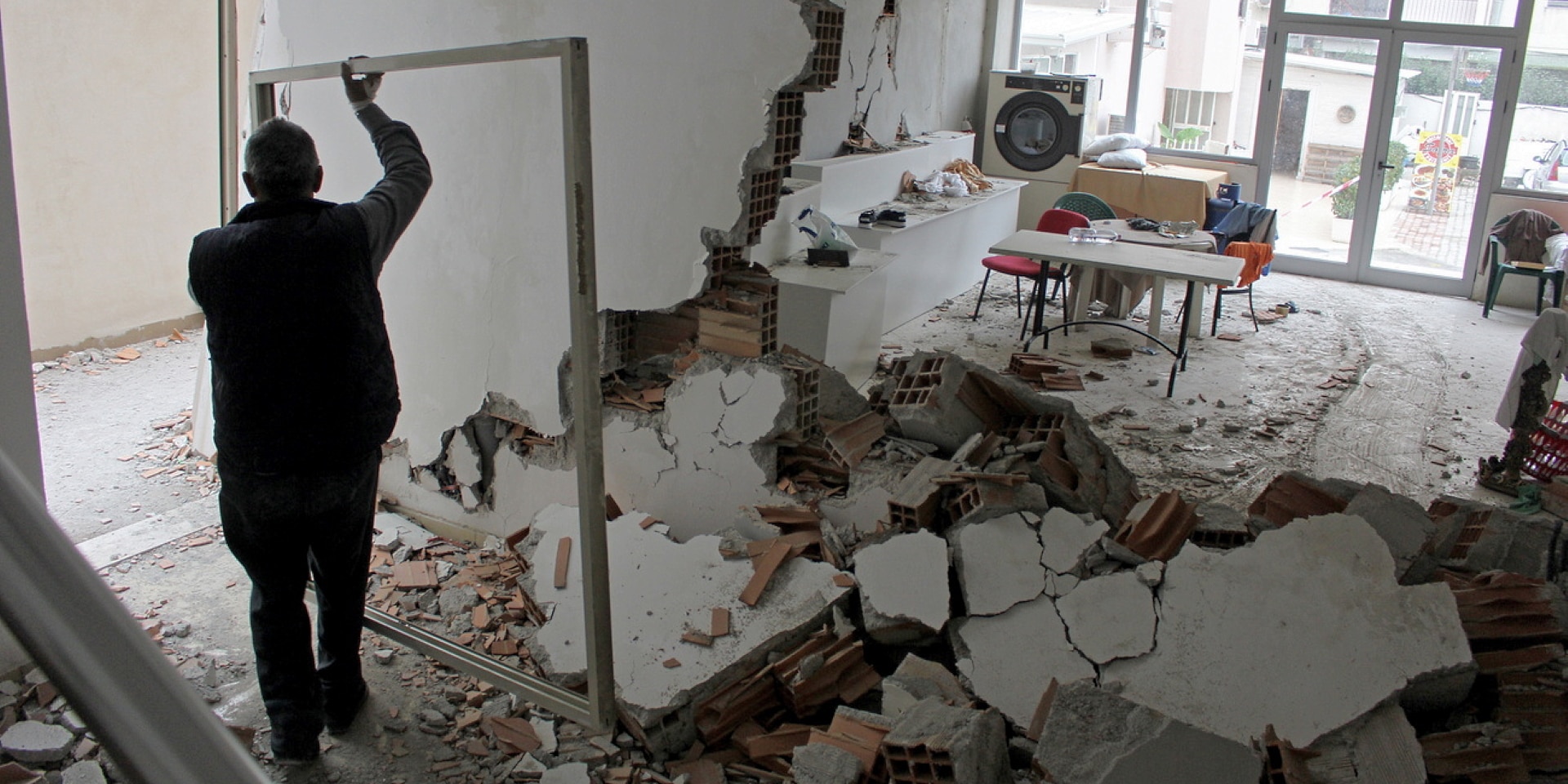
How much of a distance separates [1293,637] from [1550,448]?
10.1 ft

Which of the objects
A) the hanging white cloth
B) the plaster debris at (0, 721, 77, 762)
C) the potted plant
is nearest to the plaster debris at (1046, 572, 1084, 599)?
the plaster debris at (0, 721, 77, 762)

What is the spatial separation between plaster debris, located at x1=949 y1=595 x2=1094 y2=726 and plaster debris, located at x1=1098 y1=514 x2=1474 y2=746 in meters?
0.14

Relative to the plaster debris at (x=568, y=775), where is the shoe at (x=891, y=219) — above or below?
above

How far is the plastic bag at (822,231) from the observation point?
17.1 ft

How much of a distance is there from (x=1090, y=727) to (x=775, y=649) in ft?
3.14

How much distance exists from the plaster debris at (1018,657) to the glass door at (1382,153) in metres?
8.00

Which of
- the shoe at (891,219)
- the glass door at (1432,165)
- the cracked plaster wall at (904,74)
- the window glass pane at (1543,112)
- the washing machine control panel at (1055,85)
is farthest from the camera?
the washing machine control panel at (1055,85)

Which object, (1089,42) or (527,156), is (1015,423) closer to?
(527,156)

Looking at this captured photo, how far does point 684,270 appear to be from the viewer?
11.6 ft

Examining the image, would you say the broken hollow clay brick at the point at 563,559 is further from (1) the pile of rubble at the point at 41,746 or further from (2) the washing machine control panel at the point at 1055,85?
(2) the washing machine control panel at the point at 1055,85

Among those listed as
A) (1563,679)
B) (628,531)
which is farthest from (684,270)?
(1563,679)

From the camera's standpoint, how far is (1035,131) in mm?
9898

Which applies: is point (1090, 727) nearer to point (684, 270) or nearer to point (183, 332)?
point (684, 270)

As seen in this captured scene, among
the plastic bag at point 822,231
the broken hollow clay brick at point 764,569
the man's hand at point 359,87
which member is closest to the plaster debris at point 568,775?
the broken hollow clay brick at point 764,569
